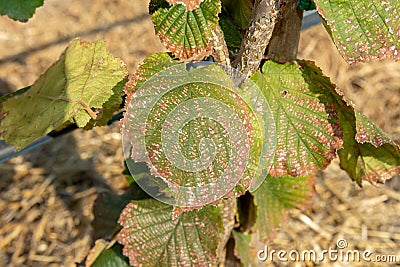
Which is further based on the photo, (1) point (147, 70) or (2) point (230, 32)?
(2) point (230, 32)

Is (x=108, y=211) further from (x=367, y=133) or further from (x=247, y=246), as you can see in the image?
(x=367, y=133)

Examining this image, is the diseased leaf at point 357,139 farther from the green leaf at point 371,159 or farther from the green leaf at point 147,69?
the green leaf at point 147,69

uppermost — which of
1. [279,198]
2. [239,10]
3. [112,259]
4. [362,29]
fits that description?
[239,10]

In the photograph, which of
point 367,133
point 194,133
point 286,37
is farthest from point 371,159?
point 194,133

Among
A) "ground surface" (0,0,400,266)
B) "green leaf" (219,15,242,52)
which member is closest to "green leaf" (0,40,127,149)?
"green leaf" (219,15,242,52)

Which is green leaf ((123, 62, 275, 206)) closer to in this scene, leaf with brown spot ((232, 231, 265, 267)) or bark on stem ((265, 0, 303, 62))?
bark on stem ((265, 0, 303, 62))

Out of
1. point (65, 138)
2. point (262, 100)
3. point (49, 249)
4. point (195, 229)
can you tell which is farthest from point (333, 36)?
point (65, 138)
